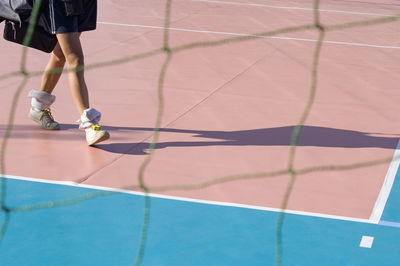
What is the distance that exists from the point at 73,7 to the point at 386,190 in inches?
89.3

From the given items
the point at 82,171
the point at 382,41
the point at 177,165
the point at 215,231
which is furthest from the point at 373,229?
the point at 382,41

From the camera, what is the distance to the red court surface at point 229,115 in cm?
492

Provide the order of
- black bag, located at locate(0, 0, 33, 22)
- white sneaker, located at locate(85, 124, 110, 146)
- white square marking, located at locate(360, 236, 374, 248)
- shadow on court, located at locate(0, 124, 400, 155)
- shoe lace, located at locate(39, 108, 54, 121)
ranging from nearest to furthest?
1. white square marking, located at locate(360, 236, 374, 248)
2. black bag, located at locate(0, 0, 33, 22)
3. white sneaker, located at locate(85, 124, 110, 146)
4. shadow on court, located at locate(0, 124, 400, 155)
5. shoe lace, located at locate(39, 108, 54, 121)

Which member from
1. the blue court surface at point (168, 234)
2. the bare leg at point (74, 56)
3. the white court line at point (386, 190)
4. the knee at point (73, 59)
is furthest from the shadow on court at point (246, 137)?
the blue court surface at point (168, 234)

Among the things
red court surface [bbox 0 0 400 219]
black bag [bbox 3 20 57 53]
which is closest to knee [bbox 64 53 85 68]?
black bag [bbox 3 20 57 53]

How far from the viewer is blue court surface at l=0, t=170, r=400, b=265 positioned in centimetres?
382

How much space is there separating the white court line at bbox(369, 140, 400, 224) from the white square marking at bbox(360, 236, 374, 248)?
24 cm

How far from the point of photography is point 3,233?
3988 millimetres

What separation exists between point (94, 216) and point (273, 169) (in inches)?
54.4

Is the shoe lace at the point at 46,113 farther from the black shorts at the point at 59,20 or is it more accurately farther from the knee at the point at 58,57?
the black shorts at the point at 59,20

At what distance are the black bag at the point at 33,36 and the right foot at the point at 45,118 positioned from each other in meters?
0.56

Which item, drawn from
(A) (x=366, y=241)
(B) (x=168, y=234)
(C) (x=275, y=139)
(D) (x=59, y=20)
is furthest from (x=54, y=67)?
(A) (x=366, y=241)

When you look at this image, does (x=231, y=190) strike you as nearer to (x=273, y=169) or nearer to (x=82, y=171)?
(x=273, y=169)

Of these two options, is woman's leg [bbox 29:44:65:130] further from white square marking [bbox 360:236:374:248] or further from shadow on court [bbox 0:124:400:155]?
white square marking [bbox 360:236:374:248]
